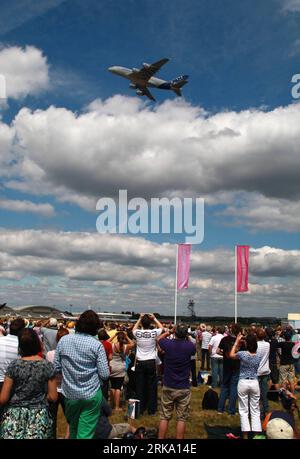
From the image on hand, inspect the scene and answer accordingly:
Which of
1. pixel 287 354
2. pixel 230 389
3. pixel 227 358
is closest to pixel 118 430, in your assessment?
pixel 227 358

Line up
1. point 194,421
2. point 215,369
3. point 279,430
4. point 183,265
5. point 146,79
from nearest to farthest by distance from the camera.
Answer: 1. point 279,430
2. point 194,421
3. point 215,369
4. point 183,265
5. point 146,79

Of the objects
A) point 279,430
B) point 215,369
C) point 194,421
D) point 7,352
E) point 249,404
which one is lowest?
point 194,421

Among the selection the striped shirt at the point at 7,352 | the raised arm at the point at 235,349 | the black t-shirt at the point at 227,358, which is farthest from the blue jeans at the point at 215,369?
the striped shirt at the point at 7,352

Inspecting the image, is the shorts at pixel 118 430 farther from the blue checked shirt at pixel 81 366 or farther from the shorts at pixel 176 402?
the shorts at pixel 176 402

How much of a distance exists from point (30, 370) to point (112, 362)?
511 cm

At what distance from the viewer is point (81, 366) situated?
4.71 m

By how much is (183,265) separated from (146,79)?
57.2ft

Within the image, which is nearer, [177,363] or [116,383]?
[177,363]

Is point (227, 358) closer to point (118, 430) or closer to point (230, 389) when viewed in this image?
point (230, 389)

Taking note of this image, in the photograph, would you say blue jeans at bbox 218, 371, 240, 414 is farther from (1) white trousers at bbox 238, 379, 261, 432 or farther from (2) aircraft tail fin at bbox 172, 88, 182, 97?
(2) aircraft tail fin at bbox 172, 88, 182, 97

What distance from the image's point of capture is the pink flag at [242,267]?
2675 centimetres

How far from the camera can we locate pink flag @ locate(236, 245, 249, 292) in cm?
2675

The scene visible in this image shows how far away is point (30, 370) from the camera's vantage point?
432 cm
